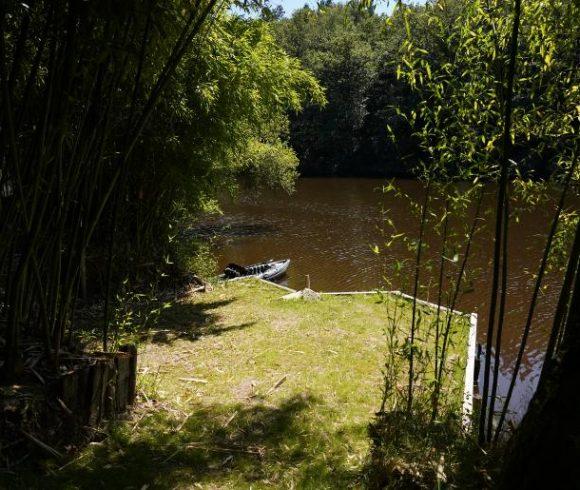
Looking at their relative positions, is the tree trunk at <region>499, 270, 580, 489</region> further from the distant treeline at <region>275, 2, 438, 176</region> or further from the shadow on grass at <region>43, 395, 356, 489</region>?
the distant treeline at <region>275, 2, 438, 176</region>

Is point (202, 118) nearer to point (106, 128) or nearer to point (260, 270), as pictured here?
point (106, 128)

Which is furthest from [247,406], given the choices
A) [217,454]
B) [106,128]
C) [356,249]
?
[356,249]

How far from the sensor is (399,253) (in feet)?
49.9

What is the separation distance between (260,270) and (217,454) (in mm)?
9295

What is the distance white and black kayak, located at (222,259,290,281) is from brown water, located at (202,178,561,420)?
485 millimetres

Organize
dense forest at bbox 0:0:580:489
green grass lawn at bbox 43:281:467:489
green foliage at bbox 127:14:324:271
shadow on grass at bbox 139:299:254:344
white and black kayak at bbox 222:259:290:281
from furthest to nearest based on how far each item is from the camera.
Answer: white and black kayak at bbox 222:259:290:281 < green foliage at bbox 127:14:324:271 < shadow on grass at bbox 139:299:254:344 < green grass lawn at bbox 43:281:467:489 < dense forest at bbox 0:0:580:489

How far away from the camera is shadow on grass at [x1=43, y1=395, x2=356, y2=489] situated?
9.58 ft

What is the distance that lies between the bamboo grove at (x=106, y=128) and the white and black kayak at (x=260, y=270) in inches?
109

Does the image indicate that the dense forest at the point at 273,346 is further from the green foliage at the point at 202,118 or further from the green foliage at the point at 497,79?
the green foliage at the point at 202,118

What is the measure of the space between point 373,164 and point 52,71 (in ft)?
124

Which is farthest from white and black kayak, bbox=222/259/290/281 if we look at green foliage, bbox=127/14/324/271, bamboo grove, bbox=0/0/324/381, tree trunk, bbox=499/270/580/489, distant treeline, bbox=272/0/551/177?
distant treeline, bbox=272/0/551/177

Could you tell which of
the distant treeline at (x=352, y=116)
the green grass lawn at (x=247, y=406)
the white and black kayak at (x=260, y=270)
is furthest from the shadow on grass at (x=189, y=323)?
the distant treeline at (x=352, y=116)

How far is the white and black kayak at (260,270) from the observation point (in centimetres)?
1164

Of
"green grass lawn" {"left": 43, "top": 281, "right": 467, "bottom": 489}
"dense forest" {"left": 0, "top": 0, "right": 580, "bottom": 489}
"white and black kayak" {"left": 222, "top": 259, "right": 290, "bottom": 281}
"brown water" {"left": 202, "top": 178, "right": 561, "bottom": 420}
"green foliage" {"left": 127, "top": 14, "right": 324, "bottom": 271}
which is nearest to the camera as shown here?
"dense forest" {"left": 0, "top": 0, "right": 580, "bottom": 489}
